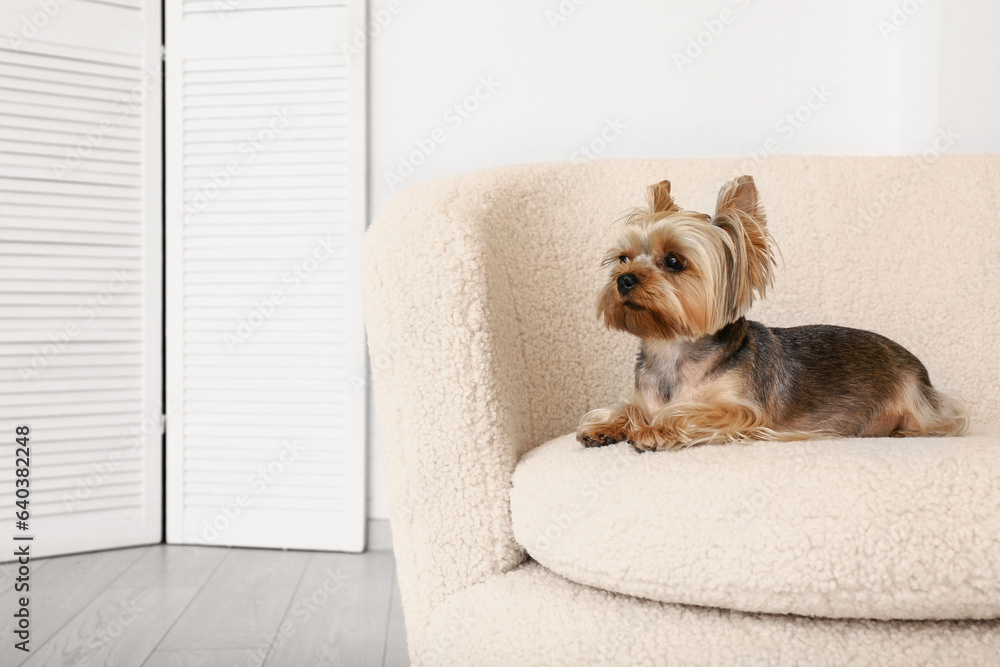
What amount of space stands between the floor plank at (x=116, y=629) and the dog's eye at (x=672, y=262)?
5.08 feet

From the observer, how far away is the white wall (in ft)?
8.06

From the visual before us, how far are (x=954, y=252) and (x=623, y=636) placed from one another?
143 cm

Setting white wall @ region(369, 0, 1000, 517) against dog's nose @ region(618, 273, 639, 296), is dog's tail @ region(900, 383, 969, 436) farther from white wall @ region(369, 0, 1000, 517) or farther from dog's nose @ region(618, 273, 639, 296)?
white wall @ region(369, 0, 1000, 517)

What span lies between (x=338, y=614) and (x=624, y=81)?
197 centimetres

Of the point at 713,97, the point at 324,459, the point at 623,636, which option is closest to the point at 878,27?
the point at 713,97


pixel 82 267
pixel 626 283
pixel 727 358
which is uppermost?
pixel 82 267

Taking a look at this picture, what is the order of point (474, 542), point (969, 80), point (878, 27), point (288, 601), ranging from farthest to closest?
point (878, 27), point (969, 80), point (288, 601), point (474, 542)

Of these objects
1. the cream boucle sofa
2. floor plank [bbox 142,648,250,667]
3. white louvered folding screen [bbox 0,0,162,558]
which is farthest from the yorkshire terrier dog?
white louvered folding screen [bbox 0,0,162,558]

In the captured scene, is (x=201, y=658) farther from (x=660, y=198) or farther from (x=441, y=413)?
(x=660, y=198)

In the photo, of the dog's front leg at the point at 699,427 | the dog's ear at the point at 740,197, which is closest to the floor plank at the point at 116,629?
the dog's front leg at the point at 699,427

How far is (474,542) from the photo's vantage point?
4.26ft

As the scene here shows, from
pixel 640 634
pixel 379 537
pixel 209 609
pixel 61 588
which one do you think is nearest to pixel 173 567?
pixel 61 588

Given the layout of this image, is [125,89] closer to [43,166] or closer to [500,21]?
[43,166]

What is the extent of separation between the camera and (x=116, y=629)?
1.91 m
